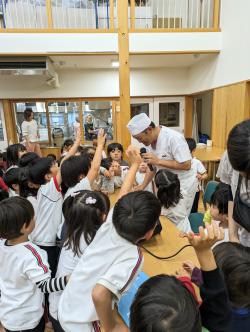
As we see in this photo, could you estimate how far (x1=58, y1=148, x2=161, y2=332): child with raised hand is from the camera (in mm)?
760

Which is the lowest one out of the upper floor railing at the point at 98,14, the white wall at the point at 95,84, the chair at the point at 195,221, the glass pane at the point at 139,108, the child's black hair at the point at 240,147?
the chair at the point at 195,221

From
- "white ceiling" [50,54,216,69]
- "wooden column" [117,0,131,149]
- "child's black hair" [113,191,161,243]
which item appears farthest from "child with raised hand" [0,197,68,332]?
"white ceiling" [50,54,216,69]

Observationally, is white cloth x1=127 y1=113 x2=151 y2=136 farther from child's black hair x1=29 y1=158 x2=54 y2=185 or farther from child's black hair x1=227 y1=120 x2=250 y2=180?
child's black hair x1=227 y1=120 x2=250 y2=180

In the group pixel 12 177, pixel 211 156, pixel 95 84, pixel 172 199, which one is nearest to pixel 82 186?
pixel 172 199

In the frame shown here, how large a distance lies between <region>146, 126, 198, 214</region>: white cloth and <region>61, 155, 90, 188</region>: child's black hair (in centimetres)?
68

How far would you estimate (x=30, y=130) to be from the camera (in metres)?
5.41

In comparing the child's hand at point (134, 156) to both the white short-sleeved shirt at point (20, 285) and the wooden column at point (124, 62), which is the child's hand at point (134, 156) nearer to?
the white short-sleeved shirt at point (20, 285)

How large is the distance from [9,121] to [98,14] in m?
3.17

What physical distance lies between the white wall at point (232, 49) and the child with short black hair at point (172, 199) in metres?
2.94

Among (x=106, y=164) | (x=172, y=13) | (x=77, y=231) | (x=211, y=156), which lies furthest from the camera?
(x=172, y=13)

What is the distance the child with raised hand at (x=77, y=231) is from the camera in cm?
117

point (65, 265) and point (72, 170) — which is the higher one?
point (72, 170)

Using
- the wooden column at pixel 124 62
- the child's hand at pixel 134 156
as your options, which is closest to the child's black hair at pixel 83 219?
the child's hand at pixel 134 156

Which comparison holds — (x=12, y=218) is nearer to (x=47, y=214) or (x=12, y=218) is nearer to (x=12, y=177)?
(x=47, y=214)
